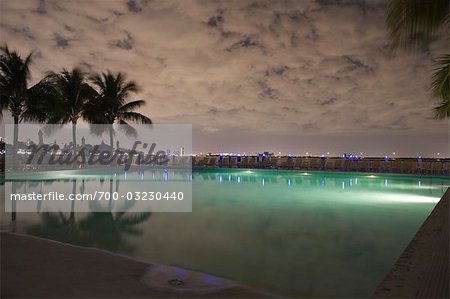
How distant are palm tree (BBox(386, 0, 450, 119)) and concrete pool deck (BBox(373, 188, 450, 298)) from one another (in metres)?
Result: 1.74

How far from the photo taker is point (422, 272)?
241 centimetres

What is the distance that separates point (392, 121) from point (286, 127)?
324 inches

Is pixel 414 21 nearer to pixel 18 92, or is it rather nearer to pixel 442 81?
pixel 442 81

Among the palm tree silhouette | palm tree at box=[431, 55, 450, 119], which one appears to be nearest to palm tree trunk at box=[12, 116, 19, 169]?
the palm tree silhouette

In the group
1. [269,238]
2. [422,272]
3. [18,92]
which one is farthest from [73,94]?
[422,272]

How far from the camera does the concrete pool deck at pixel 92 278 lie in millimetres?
2211

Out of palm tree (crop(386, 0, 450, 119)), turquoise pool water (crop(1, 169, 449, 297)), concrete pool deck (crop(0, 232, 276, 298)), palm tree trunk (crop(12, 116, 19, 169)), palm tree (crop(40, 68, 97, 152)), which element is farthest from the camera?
palm tree (crop(40, 68, 97, 152))

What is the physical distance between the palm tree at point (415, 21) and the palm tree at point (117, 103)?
59.1ft

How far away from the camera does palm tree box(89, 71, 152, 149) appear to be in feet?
66.0

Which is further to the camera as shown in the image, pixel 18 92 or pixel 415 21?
pixel 18 92

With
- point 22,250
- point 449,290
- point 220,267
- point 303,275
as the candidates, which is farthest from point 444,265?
point 22,250

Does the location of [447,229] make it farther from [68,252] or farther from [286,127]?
[286,127]

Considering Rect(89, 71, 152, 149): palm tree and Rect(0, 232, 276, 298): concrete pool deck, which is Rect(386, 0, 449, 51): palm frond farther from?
Rect(89, 71, 152, 149): palm tree

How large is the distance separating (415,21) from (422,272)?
202cm
